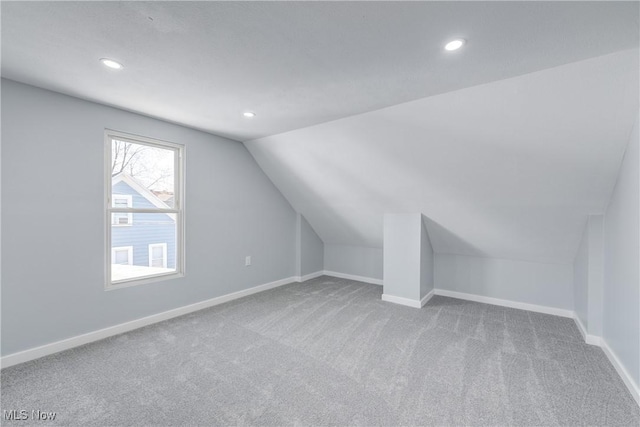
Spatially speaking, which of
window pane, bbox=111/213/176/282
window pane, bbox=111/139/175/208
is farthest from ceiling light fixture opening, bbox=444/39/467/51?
window pane, bbox=111/213/176/282

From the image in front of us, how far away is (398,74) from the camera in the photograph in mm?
1920

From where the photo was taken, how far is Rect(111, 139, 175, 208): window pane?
9.24 ft

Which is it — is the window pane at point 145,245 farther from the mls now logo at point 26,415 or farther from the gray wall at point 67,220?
the mls now logo at point 26,415

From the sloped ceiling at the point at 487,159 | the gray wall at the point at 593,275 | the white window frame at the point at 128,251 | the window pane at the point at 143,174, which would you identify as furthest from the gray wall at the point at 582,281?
the white window frame at the point at 128,251

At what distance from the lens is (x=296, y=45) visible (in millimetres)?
1625

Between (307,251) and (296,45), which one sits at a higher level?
(296,45)

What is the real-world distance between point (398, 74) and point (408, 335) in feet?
7.70

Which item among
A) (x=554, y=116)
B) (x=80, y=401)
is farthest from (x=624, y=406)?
(x=80, y=401)

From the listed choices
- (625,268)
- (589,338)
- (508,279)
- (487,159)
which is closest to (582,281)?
(589,338)

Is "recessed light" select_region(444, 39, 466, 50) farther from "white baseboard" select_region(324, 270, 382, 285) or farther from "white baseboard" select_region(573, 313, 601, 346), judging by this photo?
"white baseboard" select_region(324, 270, 382, 285)

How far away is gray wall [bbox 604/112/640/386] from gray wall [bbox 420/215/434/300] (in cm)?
168

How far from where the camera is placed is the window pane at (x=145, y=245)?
2.84 meters

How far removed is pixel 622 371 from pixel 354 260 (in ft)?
11.2

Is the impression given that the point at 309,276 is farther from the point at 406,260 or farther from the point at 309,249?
the point at 406,260
